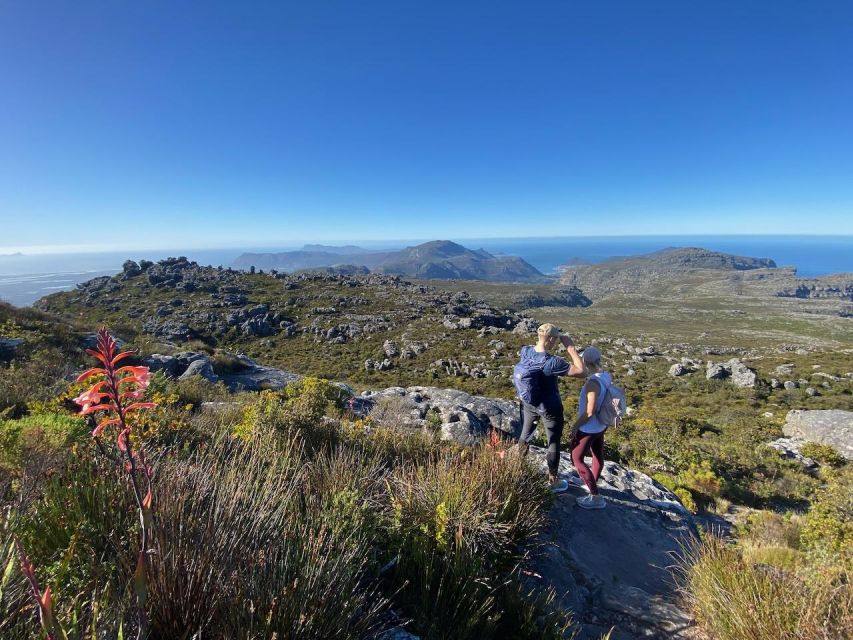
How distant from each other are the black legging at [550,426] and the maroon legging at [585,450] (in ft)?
0.68

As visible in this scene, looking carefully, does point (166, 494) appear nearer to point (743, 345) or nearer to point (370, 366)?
point (370, 366)

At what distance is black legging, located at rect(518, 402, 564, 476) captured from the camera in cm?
455

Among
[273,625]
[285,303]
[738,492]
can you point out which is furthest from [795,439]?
[285,303]

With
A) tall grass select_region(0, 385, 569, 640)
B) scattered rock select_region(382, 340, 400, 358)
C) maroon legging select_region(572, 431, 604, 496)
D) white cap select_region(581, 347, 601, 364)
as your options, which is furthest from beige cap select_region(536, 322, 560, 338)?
scattered rock select_region(382, 340, 400, 358)

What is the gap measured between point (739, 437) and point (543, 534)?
45.6 ft

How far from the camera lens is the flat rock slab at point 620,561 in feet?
9.71

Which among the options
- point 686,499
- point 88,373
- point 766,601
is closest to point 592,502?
point 766,601

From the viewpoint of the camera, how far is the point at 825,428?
13.6 metres

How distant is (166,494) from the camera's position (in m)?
1.90

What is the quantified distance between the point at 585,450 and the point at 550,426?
0.50m

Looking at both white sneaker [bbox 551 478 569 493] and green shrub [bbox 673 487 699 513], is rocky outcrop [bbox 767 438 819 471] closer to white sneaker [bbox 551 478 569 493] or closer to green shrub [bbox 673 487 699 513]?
green shrub [bbox 673 487 699 513]

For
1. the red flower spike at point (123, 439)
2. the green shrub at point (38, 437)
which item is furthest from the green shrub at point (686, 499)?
the green shrub at point (38, 437)

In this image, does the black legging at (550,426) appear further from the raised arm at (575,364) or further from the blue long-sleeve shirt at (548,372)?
the raised arm at (575,364)

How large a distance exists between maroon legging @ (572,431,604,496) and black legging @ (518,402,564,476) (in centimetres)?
21
